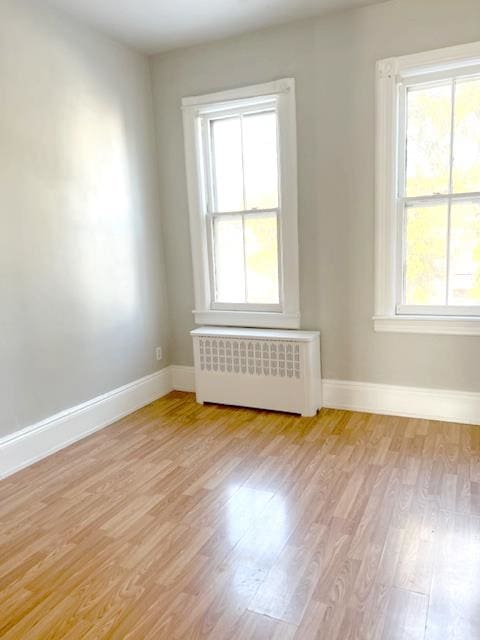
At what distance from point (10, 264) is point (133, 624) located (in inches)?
80.2

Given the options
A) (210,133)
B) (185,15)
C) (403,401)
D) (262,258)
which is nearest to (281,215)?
(262,258)

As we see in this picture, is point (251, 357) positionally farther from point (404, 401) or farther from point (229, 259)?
point (404, 401)

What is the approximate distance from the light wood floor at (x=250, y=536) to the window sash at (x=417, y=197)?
80 centimetres

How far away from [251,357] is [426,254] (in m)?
1.46

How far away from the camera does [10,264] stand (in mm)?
2760

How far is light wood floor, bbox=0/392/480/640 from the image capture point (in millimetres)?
1645

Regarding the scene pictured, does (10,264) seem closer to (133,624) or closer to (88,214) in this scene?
(88,214)

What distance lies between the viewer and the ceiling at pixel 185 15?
2977 millimetres

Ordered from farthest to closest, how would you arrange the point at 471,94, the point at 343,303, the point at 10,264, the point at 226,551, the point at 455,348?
1. the point at 343,303
2. the point at 455,348
3. the point at 471,94
4. the point at 10,264
5. the point at 226,551

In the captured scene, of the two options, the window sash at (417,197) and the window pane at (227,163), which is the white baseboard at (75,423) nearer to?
the window pane at (227,163)

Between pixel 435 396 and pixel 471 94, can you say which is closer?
pixel 471 94

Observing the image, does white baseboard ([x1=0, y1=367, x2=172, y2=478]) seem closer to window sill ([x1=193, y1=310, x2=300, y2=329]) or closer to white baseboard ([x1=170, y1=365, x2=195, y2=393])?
white baseboard ([x1=170, y1=365, x2=195, y2=393])

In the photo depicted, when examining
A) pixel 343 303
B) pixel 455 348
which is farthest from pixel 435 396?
pixel 343 303

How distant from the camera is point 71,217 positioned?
3164mm
